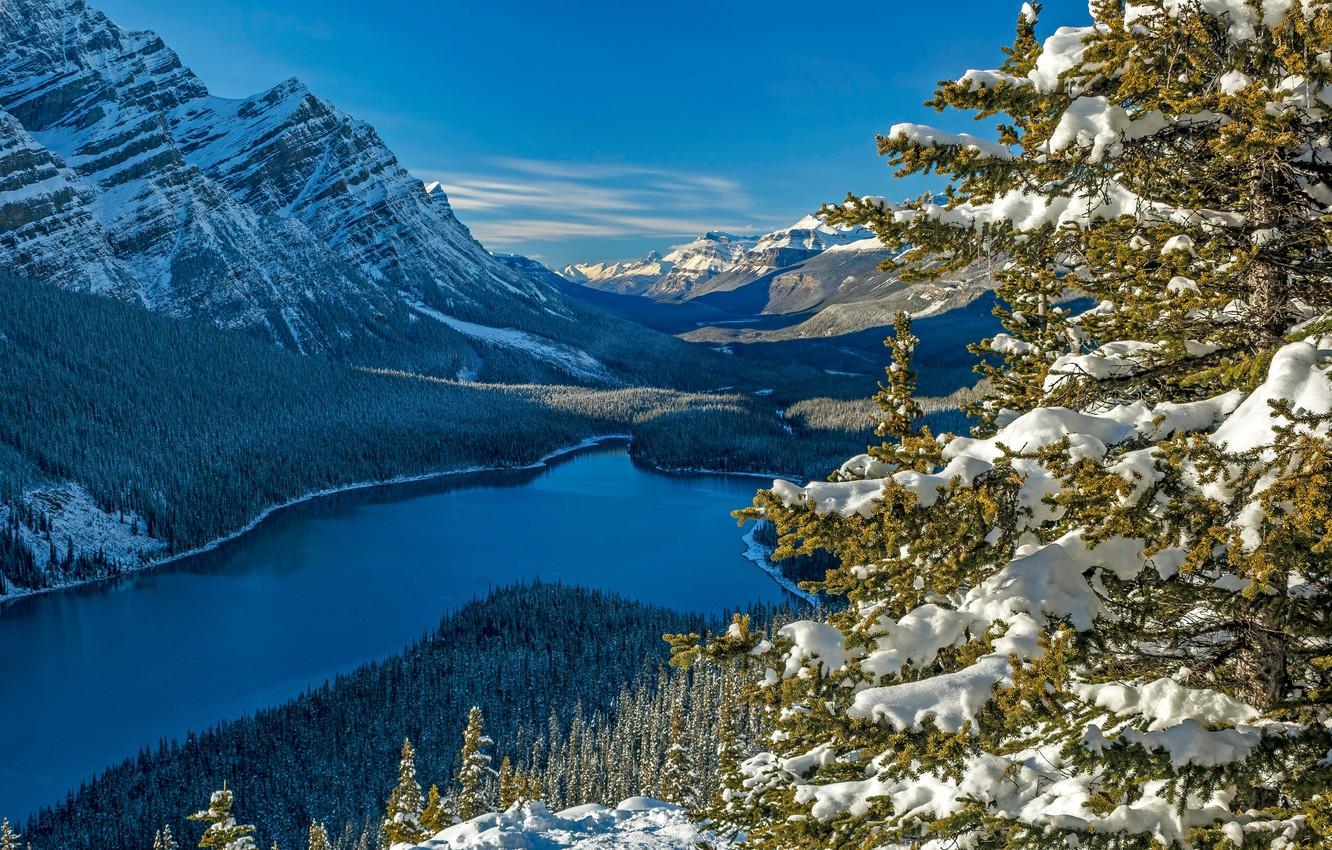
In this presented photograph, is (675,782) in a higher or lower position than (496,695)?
higher

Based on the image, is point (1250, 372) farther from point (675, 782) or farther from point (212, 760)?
point (212, 760)

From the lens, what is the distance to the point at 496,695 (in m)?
85.8

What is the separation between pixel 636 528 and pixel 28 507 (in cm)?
10857

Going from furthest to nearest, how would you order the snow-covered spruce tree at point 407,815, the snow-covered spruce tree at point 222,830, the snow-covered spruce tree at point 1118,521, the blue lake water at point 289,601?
1. the blue lake water at point 289,601
2. the snow-covered spruce tree at point 407,815
3. the snow-covered spruce tree at point 222,830
4. the snow-covered spruce tree at point 1118,521

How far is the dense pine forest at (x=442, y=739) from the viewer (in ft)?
197

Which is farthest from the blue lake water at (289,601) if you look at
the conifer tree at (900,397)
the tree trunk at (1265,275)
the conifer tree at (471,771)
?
the tree trunk at (1265,275)

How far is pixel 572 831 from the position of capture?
23172 mm

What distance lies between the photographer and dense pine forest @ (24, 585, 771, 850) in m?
60.2

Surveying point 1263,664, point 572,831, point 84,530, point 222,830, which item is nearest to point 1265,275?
point 1263,664

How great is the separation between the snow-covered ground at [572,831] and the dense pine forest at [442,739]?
Result: 1776cm

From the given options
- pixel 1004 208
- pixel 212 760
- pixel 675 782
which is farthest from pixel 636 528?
pixel 1004 208

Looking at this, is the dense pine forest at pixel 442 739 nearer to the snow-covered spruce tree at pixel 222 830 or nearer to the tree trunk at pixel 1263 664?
the snow-covered spruce tree at pixel 222 830

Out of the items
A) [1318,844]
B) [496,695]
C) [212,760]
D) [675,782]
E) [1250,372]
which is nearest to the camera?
[1318,844]

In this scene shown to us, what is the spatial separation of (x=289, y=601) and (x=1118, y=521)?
132899mm
